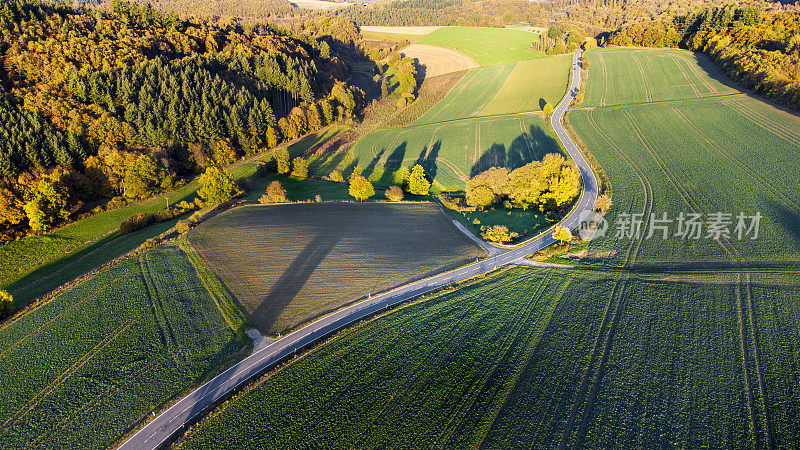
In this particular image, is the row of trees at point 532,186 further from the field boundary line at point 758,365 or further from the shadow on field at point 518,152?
the field boundary line at point 758,365

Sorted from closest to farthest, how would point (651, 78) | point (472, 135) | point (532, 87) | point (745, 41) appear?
point (472, 135) → point (745, 41) → point (651, 78) → point (532, 87)

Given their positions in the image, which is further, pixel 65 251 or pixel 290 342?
pixel 65 251

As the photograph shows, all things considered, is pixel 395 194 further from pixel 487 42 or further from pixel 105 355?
pixel 487 42

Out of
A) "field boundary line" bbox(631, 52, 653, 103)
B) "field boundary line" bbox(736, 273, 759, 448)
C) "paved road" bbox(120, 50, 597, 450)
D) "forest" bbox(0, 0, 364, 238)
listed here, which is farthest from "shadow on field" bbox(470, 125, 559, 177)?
"forest" bbox(0, 0, 364, 238)

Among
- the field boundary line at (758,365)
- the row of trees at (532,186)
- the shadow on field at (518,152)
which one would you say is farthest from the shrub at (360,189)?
the field boundary line at (758,365)

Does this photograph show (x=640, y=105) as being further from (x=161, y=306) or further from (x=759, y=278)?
(x=161, y=306)

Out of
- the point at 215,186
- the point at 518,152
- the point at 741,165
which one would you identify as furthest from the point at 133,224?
the point at 741,165
